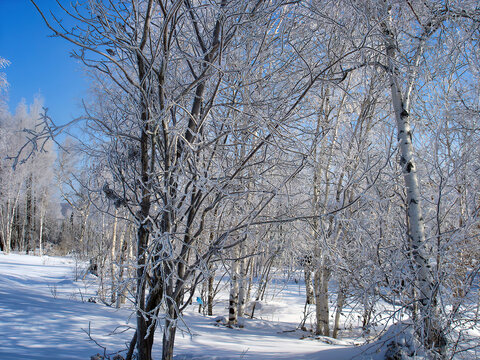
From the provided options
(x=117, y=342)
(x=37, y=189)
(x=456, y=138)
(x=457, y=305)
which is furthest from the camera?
(x=37, y=189)

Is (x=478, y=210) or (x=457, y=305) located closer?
(x=457, y=305)

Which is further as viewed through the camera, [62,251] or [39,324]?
[62,251]

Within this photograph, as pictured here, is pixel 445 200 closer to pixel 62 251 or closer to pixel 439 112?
pixel 439 112

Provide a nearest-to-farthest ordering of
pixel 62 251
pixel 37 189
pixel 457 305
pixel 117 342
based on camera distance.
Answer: pixel 457 305 < pixel 117 342 < pixel 37 189 < pixel 62 251

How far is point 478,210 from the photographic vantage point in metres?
2.92

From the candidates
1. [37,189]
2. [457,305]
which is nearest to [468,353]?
[457,305]

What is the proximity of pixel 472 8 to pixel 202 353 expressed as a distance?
15.5 feet

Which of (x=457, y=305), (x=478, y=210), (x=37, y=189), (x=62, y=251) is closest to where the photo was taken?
(x=457, y=305)

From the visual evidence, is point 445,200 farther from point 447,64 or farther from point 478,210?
point 447,64

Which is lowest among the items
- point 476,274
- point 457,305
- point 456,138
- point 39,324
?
point 39,324

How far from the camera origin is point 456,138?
10.4ft

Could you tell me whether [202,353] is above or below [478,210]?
below

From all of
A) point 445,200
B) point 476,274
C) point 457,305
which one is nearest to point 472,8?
point 445,200

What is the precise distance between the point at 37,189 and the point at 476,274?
25.0 meters
